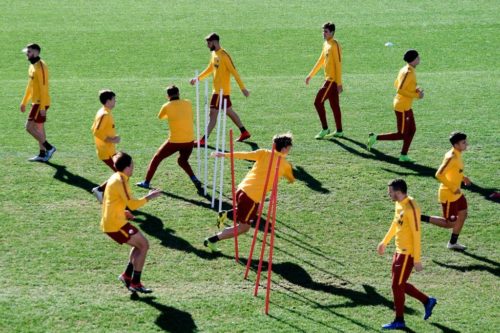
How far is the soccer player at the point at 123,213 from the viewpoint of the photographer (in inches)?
421

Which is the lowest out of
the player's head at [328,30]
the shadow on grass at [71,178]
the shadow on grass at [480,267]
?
the shadow on grass at [480,267]

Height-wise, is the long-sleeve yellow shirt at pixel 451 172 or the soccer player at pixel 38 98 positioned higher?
the soccer player at pixel 38 98

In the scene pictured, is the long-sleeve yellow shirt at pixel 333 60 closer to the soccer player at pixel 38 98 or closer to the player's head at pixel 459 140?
the player's head at pixel 459 140

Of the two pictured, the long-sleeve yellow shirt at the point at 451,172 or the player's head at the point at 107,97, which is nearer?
the long-sleeve yellow shirt at the point at 451,172

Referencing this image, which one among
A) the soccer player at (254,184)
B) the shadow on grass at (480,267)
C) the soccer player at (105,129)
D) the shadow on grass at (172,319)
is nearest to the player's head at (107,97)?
the soccer player at (105,129)

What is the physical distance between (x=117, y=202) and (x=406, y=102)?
7.35 meters

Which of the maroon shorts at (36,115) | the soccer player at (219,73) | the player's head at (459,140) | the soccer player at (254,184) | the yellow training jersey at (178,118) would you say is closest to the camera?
the soccer player at (254,184)

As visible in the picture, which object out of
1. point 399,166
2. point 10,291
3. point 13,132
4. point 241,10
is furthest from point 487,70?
point 10,291

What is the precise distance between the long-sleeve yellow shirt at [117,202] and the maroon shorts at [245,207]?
5.58 feet

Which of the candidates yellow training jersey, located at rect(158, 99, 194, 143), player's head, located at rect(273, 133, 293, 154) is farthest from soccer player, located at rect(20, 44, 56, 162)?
player's head, located at rect(273, 133, 293, 154)

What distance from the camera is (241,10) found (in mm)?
31328

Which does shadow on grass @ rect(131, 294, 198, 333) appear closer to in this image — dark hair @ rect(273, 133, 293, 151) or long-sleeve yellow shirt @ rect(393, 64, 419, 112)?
dark hair @ rect(273, 133, 293, 151)

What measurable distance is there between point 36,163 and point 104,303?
19.3 feet

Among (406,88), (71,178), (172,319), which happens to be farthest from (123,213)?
(406,88)
